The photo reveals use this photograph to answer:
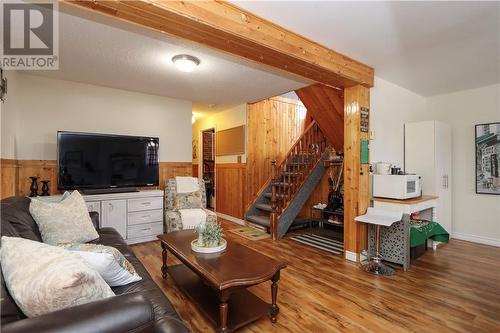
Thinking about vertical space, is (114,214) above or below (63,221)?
below

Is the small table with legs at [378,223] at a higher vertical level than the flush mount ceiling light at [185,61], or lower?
lower

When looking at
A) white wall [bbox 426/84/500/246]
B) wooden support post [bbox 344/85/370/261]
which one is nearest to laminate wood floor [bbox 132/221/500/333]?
wooden support post [bbox 344/85/370/261]

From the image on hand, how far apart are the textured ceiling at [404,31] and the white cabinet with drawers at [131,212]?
3.13 m

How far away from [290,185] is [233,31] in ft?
10.4

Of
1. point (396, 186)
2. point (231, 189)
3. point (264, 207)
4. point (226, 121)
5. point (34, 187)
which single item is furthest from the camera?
point (226, 121)

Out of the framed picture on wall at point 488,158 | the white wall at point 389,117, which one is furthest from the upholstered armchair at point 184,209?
the framed picture on wall at point 488,158


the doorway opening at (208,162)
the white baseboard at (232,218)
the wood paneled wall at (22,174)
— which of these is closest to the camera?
the wood paneled wall at (22,174)

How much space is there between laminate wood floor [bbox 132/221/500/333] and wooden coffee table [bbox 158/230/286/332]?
8cm

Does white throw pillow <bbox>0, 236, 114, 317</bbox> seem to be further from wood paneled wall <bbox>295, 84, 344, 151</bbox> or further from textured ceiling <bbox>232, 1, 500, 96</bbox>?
wood paneled wall <bbox>295, 84, 344, 151</bbox>

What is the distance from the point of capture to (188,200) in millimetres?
4316

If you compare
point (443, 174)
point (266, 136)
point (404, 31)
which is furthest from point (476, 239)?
point (266, 136)

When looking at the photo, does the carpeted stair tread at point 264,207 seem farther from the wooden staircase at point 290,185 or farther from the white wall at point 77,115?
the white wall at point 77,115

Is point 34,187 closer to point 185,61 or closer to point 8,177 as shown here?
point 8,177

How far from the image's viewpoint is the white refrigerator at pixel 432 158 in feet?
12.7
